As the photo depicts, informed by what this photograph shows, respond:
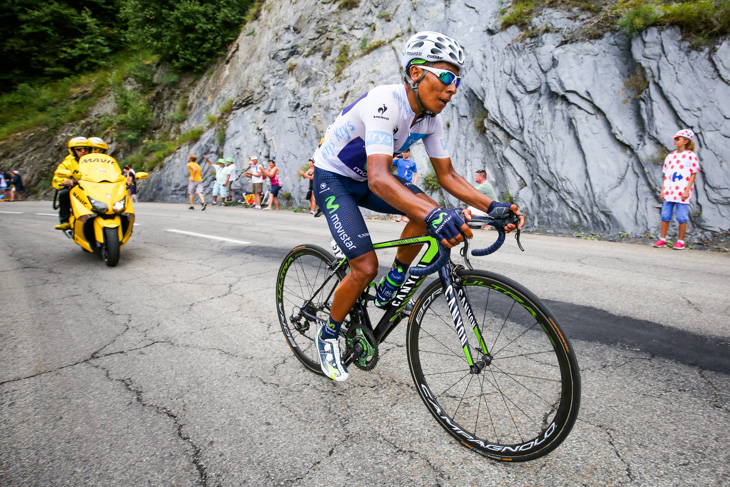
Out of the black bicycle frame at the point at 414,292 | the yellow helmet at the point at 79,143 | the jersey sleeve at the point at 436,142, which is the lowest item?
the black bicycle frame at the point at 414,292

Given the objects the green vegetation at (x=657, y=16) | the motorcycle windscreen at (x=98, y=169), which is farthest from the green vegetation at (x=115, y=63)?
the green vegetation at (x=657, y=16)

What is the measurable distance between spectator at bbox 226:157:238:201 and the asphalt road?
45.0ft

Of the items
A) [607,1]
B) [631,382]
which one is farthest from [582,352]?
[607,1]

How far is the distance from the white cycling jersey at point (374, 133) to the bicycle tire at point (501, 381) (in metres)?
0.85

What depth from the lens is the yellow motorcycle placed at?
5.81 m

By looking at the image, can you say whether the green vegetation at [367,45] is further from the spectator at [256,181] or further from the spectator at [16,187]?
the spectator at [16,187]

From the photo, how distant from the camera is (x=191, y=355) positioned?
3100 millimetres

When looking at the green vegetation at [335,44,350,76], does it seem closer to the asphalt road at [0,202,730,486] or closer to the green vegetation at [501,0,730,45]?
the green vegetation at [501,0,730,45]

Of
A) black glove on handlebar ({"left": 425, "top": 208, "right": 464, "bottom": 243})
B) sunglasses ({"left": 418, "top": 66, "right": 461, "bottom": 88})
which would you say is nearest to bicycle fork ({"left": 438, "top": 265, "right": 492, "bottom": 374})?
black glove on handlebar ({"left": 425, "top": 208, "right": 464, "bottom": 243})

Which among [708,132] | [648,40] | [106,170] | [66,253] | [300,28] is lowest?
[66,253]

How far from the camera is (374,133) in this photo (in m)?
2.12

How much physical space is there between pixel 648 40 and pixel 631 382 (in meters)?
10.7

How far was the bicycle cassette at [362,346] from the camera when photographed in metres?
2.46

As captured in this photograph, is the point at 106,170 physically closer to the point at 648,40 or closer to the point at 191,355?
the point at 191,355
